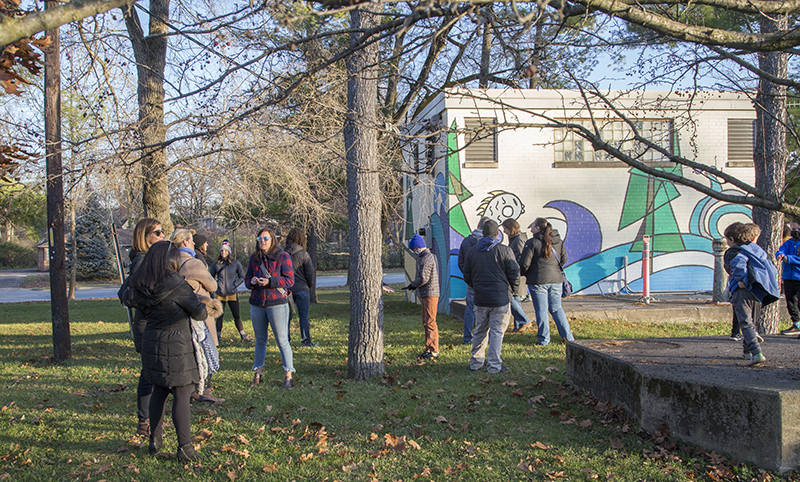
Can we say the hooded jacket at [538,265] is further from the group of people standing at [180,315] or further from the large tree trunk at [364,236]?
the group of people standing at [180,315]

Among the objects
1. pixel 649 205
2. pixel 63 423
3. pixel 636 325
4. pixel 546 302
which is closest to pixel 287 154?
pixel 546 302

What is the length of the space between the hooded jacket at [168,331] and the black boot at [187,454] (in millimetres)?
491

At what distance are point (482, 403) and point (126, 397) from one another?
3952 mm

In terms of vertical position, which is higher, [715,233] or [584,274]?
[715,233]

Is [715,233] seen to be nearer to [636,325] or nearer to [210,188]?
[636,325]

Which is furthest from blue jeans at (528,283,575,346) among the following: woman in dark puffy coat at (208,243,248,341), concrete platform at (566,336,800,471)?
woman in dark puffy coat at (208,243,248,341)

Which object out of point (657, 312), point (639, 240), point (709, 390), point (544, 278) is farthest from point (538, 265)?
point (639, 240)

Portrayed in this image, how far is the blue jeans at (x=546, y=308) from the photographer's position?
8.36 meters

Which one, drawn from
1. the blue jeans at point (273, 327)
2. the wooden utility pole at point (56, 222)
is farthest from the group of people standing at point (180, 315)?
the wooden utility pole at point (56, 222)

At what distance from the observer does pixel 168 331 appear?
4.37 m

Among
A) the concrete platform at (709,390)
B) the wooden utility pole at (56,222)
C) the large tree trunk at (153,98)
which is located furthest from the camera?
the large tree trunk at (153,98)

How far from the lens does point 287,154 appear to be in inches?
418

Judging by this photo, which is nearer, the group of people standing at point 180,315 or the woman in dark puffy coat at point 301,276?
the group of people standing at point 180,315

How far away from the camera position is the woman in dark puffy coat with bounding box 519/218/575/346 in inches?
330
